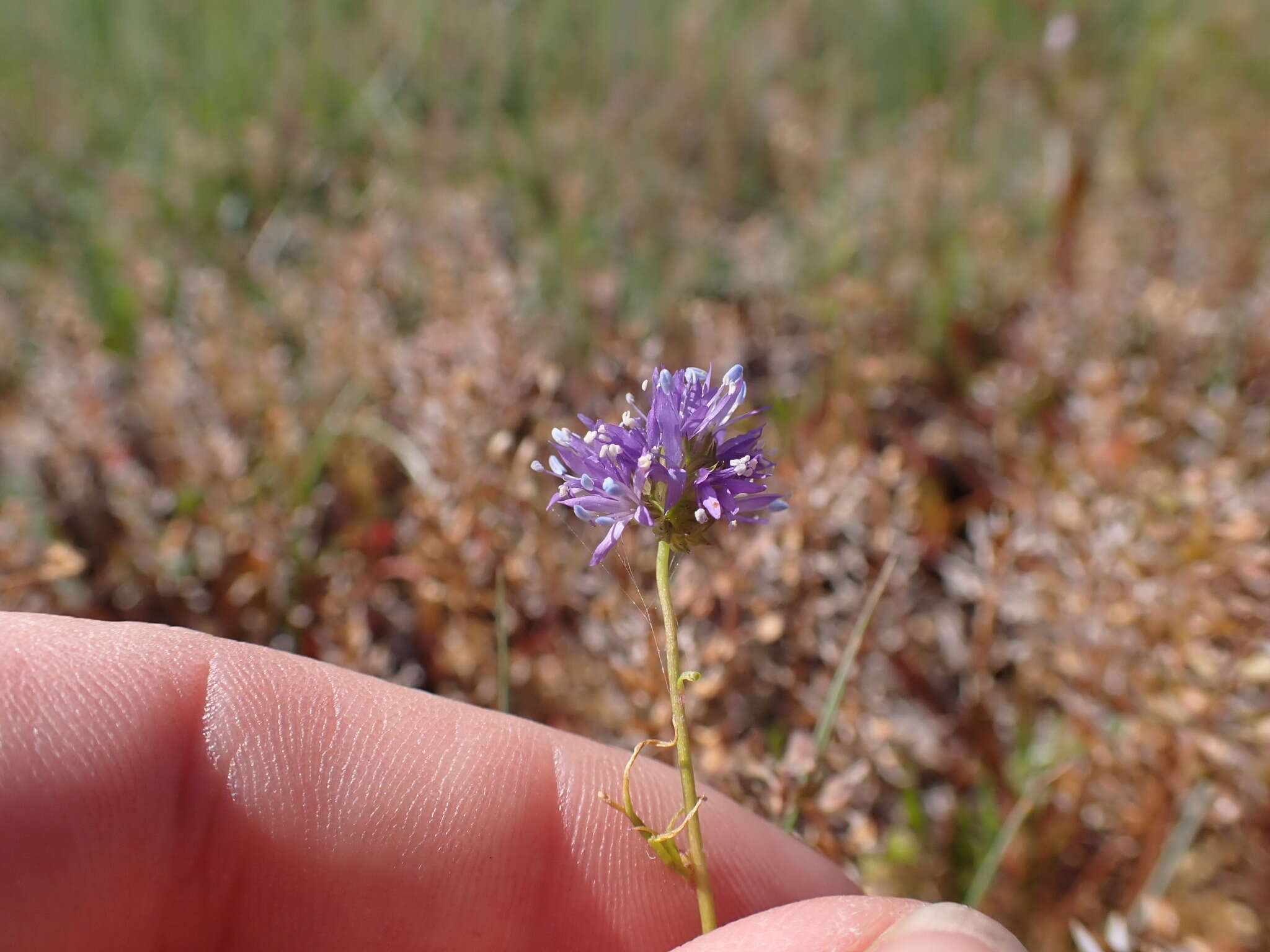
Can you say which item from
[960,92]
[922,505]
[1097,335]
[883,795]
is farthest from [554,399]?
[960,92]

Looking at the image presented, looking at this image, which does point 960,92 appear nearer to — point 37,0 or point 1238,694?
point 1238,694

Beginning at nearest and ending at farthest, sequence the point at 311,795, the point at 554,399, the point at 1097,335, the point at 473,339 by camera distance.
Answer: the point at 311,795, the point at 473,339, the point at 554,399, the point at 1097,335

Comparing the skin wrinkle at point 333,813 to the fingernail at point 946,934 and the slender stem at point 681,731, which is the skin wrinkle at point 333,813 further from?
the fingernail at point 946,934

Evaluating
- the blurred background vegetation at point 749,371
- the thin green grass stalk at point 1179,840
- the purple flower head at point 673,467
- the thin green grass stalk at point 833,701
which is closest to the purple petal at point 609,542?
the purple flower head at point 673,467

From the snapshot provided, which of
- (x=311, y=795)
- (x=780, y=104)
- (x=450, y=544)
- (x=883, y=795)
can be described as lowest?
(x=883, y=795)

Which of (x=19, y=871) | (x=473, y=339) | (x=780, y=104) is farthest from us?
(x=780, y=104)

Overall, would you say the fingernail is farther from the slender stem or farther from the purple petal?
the purple petal

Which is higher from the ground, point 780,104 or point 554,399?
point 780,104

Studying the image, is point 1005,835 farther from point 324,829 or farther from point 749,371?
point 749,371
